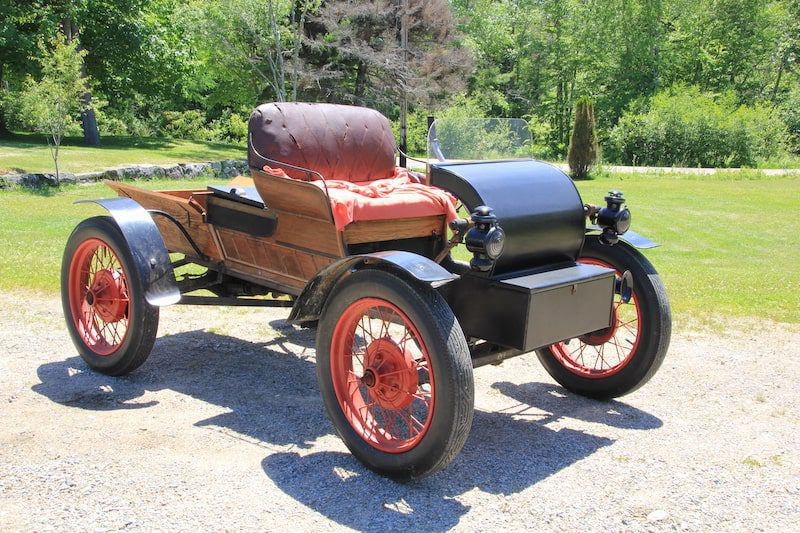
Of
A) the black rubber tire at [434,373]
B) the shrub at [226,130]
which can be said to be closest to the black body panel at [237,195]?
the black rubber tire at [434,373]

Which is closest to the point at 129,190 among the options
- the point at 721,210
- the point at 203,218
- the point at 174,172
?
the point at 203,218

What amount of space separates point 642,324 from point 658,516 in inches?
52.2

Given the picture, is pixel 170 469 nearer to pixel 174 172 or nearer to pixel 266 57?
pixel 174 172

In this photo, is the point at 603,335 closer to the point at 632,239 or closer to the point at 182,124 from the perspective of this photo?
the point at 632,239

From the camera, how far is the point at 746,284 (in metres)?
8.02

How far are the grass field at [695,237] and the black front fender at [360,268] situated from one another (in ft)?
12.6

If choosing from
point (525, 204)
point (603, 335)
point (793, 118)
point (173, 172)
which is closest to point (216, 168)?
point (173, 172)

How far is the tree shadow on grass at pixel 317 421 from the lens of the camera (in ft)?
10.7

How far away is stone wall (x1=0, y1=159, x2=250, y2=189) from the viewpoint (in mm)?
17000

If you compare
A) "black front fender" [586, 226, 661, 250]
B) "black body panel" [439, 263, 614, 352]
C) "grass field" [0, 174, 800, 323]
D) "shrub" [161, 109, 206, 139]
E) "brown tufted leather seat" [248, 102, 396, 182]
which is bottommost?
"grass field" [0, 174, 800, 323]

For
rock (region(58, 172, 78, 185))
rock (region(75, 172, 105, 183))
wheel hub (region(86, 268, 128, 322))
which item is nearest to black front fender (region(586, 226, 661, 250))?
wheel hub (region(86, 268, 128, 322))

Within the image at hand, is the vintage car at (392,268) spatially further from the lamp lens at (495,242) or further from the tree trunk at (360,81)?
the tree trunk at (360,81)

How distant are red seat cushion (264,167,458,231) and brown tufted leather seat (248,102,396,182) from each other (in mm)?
236

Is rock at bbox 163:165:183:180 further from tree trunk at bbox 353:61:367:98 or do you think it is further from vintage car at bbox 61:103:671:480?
vintage car at bbox 61:103:671:480
